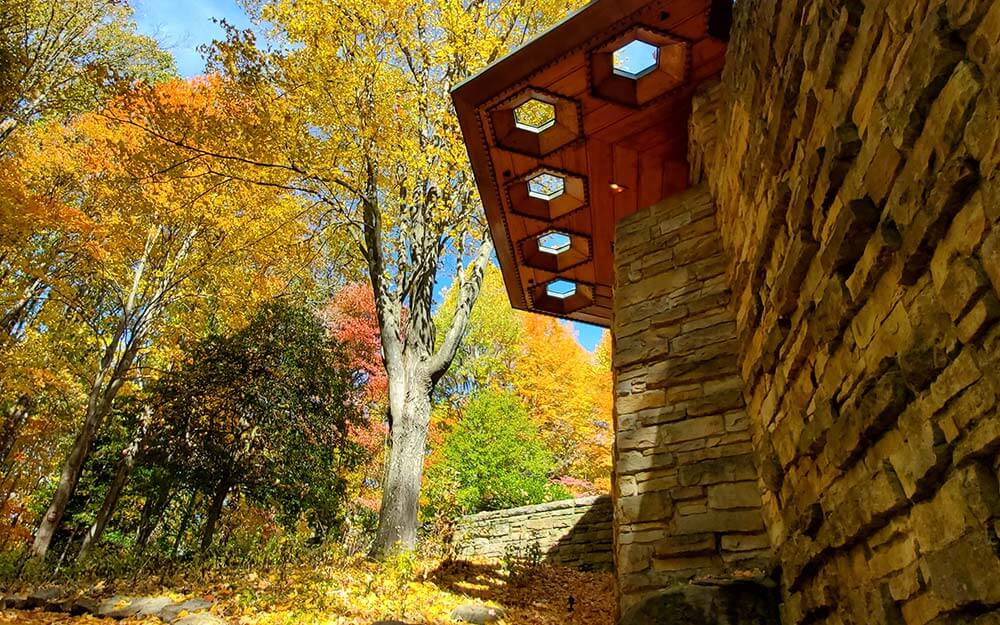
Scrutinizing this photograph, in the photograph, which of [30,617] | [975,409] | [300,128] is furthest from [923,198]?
[300,128]

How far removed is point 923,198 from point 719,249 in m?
3.09

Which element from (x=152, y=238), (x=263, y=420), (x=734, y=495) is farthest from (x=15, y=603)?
(x=734, y=495)

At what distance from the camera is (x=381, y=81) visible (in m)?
9.52

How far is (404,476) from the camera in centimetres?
732

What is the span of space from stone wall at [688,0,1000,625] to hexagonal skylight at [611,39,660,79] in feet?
6.03

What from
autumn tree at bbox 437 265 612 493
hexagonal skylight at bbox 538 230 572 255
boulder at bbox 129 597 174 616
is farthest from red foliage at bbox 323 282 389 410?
boulder at bbox 129 597 174 616

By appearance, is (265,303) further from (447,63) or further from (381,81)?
(447,63)

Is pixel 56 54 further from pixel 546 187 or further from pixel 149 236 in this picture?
pixel 546 187

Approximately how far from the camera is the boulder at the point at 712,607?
8.50 feet

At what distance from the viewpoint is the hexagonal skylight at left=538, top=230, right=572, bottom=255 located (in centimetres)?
687

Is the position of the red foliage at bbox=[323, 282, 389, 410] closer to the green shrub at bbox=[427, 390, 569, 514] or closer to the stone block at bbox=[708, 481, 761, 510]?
the green shrub at bbox=[427, 390, 569, 514]

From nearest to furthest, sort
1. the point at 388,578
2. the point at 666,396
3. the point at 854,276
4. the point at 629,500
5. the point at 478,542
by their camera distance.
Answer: the point at 854,276, the point at 629,500, the point at 666,396, the point at 388,578, the point at 478,542

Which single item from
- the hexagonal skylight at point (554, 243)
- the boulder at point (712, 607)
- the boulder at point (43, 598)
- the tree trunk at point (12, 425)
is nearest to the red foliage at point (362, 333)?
the tree trunk at point (12, 425)

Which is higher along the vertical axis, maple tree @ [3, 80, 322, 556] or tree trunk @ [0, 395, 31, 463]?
maple tree @ [3, 80, 322, 556]
